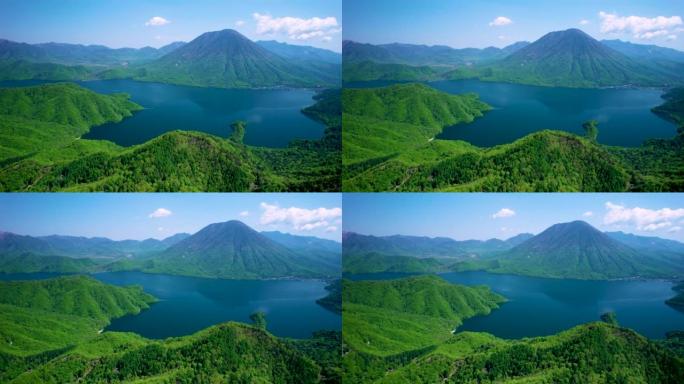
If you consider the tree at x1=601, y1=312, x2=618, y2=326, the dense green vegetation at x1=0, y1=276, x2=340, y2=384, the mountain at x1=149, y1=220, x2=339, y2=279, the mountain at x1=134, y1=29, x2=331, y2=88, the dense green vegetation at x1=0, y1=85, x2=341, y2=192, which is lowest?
the dense green vegetation at x1=0, y1=276, x2=340, y2=384

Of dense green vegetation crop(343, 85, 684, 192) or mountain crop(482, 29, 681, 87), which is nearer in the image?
dense green vegetation crop(343, 85, 684, 192)

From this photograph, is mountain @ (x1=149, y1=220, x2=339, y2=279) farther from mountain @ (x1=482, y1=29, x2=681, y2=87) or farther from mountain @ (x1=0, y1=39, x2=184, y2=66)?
mountain @ (x1=482, y1=29, x2=681, y2=87)

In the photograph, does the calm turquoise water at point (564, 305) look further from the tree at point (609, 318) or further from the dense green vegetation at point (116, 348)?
the dense green vegetation at point (116, 348)

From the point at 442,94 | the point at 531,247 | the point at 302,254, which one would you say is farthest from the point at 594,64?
the point at 302,254

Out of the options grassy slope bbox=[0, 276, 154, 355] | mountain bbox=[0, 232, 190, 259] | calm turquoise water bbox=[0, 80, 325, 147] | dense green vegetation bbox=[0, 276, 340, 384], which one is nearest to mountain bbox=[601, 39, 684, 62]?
calm turquoise water bbox=[0, 80, 325, 147]

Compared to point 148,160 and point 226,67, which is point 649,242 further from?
point 148,160

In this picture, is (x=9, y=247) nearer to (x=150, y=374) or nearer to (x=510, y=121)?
(x=150, y=374)
